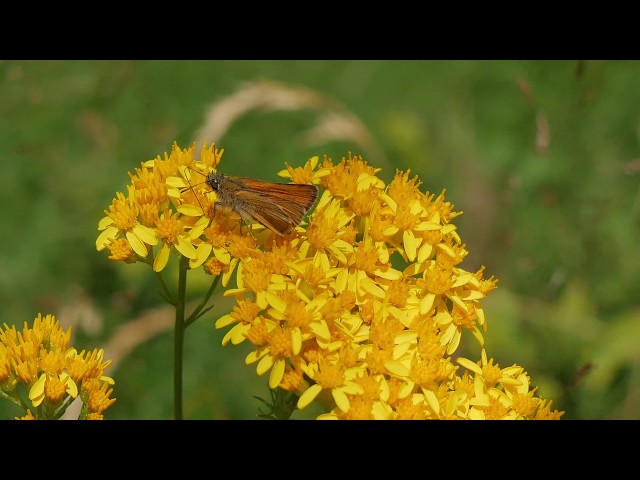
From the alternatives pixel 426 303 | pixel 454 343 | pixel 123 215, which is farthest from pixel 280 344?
pixel 123 215

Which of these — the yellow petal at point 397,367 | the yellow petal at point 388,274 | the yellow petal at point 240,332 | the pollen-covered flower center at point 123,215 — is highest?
the pollen-covered flower center at point 123,215

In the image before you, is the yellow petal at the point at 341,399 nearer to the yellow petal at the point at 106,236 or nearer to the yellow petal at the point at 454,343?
the yellow petal at the point at 454,343

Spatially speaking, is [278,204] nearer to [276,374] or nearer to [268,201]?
[268,201]

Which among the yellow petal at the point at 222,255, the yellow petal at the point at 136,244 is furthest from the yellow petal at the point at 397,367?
the yellow petal at the point at 136,244

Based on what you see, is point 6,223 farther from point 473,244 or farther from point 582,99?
point 582,99

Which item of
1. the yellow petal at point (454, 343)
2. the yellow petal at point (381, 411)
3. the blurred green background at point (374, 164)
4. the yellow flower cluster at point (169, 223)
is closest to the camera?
the yellow petal at point (381, 411)
